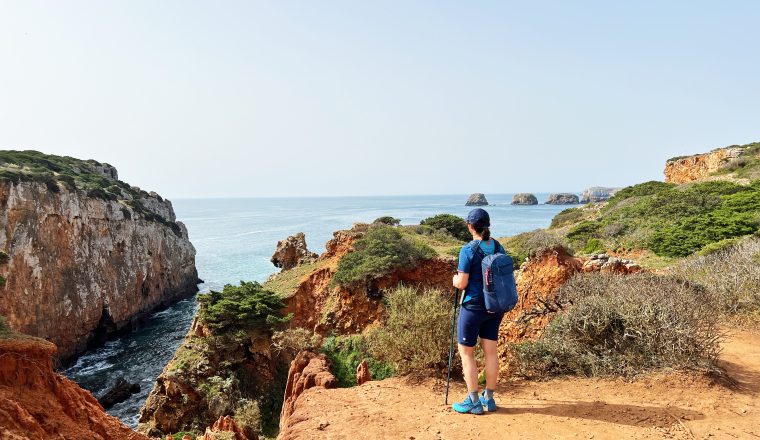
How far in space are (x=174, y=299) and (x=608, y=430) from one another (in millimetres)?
48923

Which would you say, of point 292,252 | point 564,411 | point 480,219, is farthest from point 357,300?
point 480,219

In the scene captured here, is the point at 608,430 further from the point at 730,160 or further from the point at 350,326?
the point at 730,160

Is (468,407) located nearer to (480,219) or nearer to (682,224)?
(480,219)

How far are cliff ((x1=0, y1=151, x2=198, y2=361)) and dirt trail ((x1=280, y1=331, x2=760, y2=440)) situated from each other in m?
27.0

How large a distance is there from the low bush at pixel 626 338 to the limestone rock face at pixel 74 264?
3046cm

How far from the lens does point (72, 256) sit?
30.2 m

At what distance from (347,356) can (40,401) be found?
1065 centimetres

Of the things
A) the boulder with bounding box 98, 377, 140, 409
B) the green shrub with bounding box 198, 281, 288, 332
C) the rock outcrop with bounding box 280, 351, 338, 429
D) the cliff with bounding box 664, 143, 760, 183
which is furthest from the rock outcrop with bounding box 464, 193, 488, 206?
the rock outcrop with bounding box 280, 351, 338, 429

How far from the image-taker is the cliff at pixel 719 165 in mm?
34531

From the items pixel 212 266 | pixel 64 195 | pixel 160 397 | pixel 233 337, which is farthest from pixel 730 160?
pixel 212 266

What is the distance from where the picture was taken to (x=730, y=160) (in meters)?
40.2

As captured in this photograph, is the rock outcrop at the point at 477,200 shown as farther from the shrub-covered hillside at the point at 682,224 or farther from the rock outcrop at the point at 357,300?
the rock outcrop at the point at 357,300

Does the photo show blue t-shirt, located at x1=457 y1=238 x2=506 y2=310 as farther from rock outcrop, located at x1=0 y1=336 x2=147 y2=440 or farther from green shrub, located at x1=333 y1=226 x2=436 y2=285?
green shrub, located at x1=333 y1=226 x2=436 y2=285

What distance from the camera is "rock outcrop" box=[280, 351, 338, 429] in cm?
832
